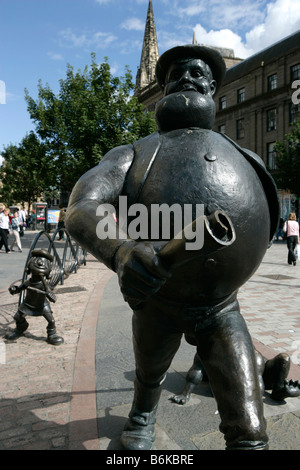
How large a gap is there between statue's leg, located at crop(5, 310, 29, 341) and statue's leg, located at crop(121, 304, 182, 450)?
2817 millimetres

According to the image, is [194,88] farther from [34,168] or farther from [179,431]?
[34,168]

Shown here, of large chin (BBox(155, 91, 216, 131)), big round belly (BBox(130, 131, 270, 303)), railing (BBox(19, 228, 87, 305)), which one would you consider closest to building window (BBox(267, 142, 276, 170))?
railing (BBox(19, 228, 87, 305))

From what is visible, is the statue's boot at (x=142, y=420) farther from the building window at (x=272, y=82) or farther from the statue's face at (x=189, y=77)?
the building window at (x=272, y=82)

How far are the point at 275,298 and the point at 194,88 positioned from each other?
5.73 metres

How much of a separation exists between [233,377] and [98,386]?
194 cm

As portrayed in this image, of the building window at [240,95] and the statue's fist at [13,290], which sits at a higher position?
the building window at [240,95]

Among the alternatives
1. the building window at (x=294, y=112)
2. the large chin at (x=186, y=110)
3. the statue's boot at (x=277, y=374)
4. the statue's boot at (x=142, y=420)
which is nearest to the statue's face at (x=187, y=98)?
the large chin at (x=186, y=110)

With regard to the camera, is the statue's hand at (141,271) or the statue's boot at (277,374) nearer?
the statue's hand at (141,271)

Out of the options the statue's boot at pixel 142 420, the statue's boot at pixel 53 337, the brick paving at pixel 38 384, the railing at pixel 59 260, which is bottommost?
the brick paving at pixel 38 384

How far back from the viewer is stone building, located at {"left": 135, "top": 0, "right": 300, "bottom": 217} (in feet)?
93.6

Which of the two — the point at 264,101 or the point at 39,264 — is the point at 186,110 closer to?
the point at 39,264

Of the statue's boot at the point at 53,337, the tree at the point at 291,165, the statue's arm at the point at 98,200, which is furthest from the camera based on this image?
the tree at the point at 291,165

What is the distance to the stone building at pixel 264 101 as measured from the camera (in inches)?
1123
